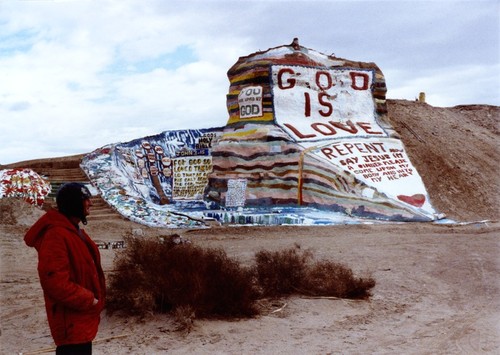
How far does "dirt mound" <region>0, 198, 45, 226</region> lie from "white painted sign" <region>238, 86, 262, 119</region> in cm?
696

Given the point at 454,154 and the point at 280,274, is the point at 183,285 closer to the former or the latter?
the point at 280,274

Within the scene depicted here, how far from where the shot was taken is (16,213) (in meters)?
13.8

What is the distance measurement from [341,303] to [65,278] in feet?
15.6

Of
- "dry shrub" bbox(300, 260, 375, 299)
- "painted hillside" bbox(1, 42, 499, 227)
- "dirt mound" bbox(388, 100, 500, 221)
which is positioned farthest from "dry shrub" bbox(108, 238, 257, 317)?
"dirt mound" bbox(388, 100, 500, 221)

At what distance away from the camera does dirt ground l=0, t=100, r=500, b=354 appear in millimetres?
5914

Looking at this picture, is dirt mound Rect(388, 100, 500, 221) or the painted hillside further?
dirt mound Rect(388, 100, 500, 221)

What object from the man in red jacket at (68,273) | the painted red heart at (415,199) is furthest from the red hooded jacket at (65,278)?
the painted red heart at (415,199)

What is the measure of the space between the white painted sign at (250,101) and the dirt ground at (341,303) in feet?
15.8

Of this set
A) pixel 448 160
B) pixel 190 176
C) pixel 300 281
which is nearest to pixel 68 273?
pixel 300 281

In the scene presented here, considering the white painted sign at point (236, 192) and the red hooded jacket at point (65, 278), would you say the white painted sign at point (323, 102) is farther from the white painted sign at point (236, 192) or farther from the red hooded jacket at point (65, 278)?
the red hooded jacket at point (65, 278)

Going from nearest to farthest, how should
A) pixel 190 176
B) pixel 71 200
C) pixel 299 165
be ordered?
pixel 71 200
pixel 299 165
pixel 190 176

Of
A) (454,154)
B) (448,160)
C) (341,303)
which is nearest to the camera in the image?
(341,303)

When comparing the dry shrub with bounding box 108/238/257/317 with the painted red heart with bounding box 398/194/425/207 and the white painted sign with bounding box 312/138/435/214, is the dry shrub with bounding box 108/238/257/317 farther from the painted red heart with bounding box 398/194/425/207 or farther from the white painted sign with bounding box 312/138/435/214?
the painted red heart with bounding box 398/194/425/207

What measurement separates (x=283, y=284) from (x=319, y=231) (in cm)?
637
